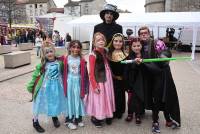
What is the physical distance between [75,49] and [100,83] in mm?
657

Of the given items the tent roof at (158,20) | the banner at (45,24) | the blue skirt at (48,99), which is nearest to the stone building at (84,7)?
the banner at (45,24)

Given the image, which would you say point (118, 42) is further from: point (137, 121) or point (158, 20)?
point (158, 20)

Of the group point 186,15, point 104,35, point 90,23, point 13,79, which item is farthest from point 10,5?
point 104,35

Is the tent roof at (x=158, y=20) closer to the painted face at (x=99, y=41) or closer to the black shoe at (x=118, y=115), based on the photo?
the black shoe at (x=118, y=115)

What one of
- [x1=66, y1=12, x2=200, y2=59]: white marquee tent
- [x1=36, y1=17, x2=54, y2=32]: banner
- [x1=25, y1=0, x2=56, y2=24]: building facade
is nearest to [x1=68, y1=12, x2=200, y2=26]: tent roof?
[x1=66, y1=12, x2=200, y2=59]: white marquee tent

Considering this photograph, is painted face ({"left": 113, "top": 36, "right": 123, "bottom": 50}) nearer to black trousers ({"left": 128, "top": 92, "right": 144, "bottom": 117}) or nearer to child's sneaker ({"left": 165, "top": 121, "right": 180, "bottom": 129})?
black trousers ({"left": 128, "top": 92, "right": 144, "bottom": 117})

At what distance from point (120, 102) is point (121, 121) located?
327 mm

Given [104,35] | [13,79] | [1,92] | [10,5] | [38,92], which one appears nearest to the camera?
[38,92]

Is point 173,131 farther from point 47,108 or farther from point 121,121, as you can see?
point 47,108

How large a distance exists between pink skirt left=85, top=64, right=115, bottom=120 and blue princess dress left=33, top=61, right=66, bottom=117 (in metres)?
0.51

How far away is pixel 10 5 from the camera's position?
139 ft

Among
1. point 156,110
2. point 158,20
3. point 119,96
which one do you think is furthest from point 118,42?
point 158,20

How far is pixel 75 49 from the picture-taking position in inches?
193

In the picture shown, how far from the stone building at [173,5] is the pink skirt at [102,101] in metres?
35.1
